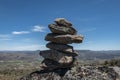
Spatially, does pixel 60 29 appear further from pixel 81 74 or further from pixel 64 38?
pixel 81 74

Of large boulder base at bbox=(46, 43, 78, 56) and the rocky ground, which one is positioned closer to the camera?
the rocky ground

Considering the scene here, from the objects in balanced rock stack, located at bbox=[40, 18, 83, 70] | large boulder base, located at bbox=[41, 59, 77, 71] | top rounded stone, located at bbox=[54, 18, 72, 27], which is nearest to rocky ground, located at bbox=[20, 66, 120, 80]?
large boulder base, located at bbox=[41, 59, 77, 71]

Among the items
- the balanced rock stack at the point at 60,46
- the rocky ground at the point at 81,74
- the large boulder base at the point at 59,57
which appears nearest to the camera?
the rocky ground at the point at 81,74

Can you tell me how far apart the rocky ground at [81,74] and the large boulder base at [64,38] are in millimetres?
5638

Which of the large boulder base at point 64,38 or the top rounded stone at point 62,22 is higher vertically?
the top rounded stone at point 62,22

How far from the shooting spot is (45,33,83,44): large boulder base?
45.1 m

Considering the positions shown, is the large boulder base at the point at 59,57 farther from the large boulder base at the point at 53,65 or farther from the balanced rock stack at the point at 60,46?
the large boulder base at the point at 53,65

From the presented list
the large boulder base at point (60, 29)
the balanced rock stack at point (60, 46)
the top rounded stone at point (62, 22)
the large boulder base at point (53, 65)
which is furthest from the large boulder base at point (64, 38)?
the large boulder base at point (53, 65)

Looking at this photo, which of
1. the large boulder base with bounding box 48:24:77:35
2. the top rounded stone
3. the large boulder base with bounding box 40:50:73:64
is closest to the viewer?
the large boulder base with bounding box 40:50:73:64

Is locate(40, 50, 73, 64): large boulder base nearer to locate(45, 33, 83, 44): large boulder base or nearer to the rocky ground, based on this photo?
the rocky ground

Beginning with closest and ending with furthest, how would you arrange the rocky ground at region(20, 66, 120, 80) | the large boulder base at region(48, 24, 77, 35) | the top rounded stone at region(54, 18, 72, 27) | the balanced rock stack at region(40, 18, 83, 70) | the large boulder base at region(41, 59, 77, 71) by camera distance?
the rocky ground at region(20, 66, 120, 80)
the balanced rock stack at region(40, 18, 83, 70)
the large boulder base at region(41, 59, 77, 71)
the large boulder base at region(48, 24, 77, 35)
the top rounded stone at region(54, 18, 72, 27)

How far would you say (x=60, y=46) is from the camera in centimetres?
4591

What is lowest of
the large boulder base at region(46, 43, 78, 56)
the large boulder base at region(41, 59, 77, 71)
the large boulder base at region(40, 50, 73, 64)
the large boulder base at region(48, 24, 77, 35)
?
the large boulder base at region(41, 59, 77, 71)

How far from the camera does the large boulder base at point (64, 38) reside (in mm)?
45094
